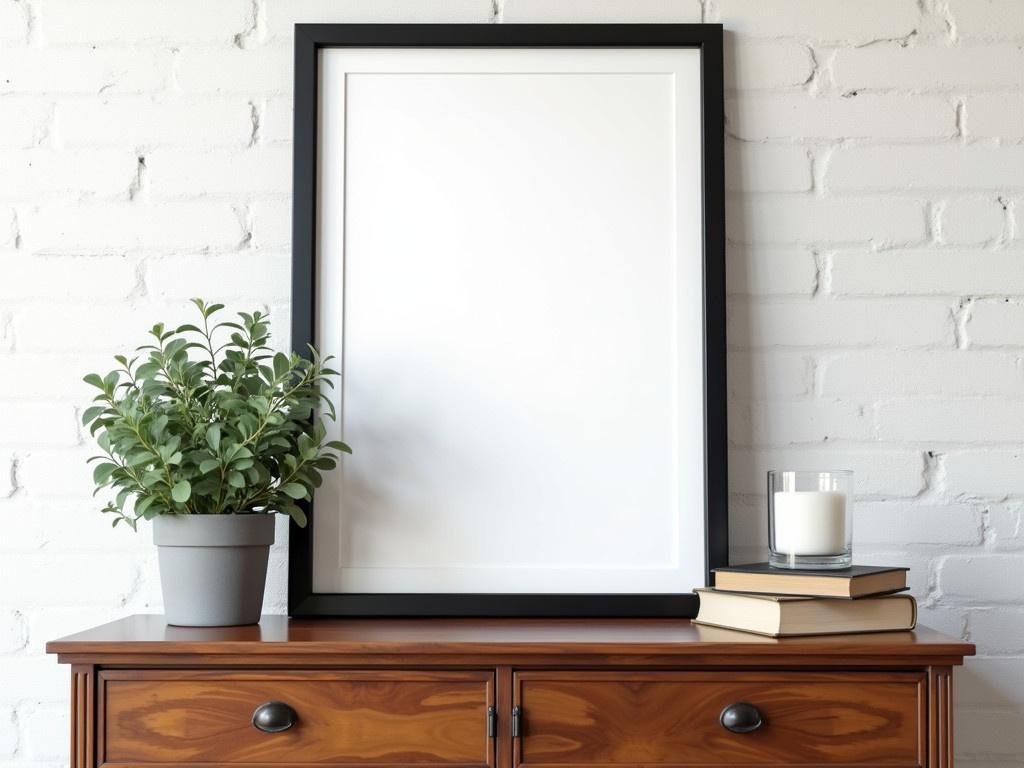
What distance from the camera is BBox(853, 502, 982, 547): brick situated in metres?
1.55

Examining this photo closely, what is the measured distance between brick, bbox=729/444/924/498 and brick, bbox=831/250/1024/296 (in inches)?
9.8

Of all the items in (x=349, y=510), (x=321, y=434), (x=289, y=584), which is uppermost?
(x=321, y=434)

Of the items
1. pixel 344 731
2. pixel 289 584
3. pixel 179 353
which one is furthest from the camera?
pixel 289 584

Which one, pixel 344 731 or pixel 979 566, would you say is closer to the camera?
pixel 344 731

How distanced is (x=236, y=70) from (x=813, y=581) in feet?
3.77

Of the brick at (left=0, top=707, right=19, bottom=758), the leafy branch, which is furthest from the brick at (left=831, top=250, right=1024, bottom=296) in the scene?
the brick at (left=0, top=707, right=19, bottom=758)

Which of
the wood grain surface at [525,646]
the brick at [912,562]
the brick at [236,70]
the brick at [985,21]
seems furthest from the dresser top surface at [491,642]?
the brick at [985,21]

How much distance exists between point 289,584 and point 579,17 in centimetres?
98

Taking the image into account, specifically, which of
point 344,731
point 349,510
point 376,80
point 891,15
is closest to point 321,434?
point 349,510

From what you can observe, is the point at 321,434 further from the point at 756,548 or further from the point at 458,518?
the point at 756,548

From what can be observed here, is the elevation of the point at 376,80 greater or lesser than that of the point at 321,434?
greater

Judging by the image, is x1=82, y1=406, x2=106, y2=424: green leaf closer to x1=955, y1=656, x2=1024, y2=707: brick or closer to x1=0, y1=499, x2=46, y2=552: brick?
x1=0, y1=499, x2=46, y2=552: brick

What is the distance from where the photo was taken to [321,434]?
1.42 metres

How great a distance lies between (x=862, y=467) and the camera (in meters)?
1.55
